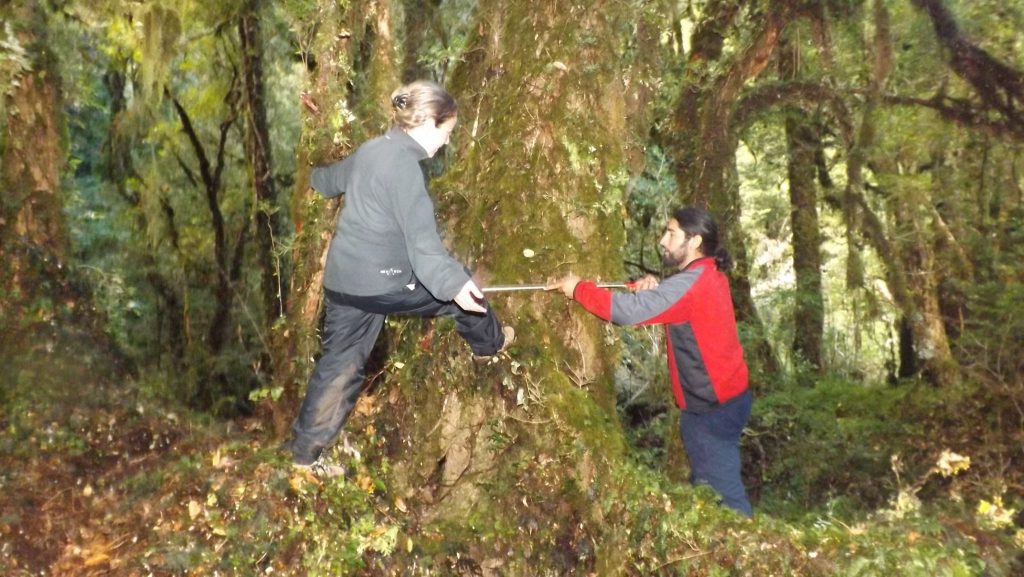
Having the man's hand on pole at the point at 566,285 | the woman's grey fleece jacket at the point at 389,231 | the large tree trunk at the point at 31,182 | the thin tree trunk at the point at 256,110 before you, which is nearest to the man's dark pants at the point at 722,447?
the man's hand on pole at the point at 566,285

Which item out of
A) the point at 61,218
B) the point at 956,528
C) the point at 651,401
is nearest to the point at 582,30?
the point at 956,528

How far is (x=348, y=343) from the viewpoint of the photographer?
4.50 meters

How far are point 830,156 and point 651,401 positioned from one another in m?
6.20

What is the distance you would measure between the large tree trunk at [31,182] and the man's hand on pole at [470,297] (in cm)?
479

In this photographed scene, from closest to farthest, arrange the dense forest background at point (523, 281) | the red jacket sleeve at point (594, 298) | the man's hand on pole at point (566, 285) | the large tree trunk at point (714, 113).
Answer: the red jacket sleeve at point (594, 298) < the man's hand on pole at point (566, 285) < the dense forest background at point (523, 281) < the large tree trunk at point (714, 113)

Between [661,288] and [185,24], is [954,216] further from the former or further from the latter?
[185,24]

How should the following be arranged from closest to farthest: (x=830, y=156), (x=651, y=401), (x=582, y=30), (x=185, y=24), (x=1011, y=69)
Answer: (x=582, y=30)
(x=1011, y=69)
(x=185, y=24)
(x=651, y=401)
(x=830, y=156)

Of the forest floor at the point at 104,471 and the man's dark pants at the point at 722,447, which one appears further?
the man's dark pants at the point at 722,447

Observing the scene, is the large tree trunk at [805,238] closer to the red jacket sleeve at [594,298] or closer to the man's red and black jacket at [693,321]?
the man's red and black jacket at [693,321]

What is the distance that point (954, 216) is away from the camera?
11.9 metres

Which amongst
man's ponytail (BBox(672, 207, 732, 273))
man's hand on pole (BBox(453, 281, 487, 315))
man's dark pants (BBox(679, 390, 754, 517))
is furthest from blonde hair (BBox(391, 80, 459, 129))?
man's dark pants (BBox(679, 390, 754, 517))

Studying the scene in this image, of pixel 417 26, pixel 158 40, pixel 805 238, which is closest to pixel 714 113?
pixel 417 26

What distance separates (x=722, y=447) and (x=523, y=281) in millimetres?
1610

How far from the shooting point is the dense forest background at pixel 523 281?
4609 millimetres
